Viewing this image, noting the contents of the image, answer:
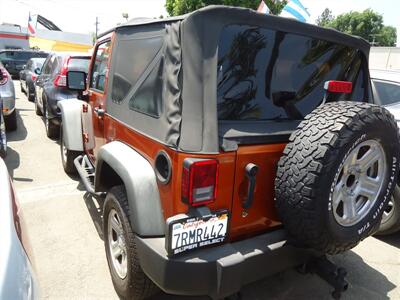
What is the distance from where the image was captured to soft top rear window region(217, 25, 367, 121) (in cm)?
216

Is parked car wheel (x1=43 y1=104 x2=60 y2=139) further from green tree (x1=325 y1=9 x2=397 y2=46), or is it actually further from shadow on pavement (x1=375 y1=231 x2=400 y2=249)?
green tree (x1=325 y1=9 x2=397 y2=46)

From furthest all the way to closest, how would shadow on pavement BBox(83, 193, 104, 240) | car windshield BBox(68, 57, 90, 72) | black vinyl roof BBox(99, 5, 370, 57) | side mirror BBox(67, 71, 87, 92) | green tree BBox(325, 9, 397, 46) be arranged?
1. green tree BBox(325, 9, 397, 46)
2. car windshield BBox(68, 57, 90, 72)
3. side mirror BBox(67, 71, 87, 92)
4. shadow on pavement BBox(83, 193, 104, 240)
5. black vinyl roof BBox(99, 5, 370, 57)

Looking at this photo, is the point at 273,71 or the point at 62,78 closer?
the point at 273,71

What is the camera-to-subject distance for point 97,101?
3432mm

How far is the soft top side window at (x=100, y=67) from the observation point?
3291 millimetres

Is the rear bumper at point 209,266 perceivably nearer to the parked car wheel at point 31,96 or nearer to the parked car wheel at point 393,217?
the parked car wheel at point 393,217

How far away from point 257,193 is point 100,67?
7.71 ft

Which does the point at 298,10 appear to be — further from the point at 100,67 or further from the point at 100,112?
the point at 100,112

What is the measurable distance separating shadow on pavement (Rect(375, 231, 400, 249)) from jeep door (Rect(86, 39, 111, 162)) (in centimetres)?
329

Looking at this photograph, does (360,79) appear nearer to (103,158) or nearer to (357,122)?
(357,122)

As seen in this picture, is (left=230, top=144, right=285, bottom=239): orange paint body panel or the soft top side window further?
the soft top side window

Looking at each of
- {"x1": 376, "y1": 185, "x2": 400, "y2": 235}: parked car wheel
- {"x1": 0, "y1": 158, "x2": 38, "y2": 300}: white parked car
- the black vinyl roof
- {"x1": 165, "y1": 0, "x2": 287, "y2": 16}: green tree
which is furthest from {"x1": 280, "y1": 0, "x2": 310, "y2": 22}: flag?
{"x1": 165, "y1": 0, "x2": 287, "y2": 16}: green tree

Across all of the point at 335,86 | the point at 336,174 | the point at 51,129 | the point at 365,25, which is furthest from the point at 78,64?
the point at 365,25

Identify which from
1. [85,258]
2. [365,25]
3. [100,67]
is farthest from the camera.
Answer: [365,25]
